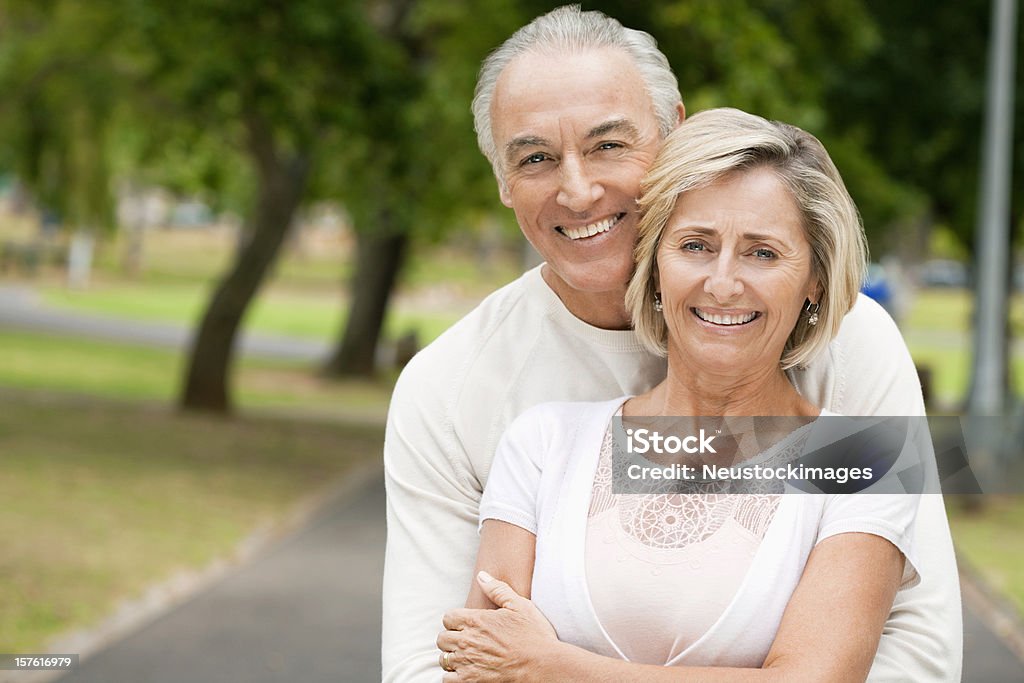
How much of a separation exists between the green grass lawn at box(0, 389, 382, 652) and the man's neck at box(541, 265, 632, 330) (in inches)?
213

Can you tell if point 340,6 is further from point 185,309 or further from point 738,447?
point 185,309

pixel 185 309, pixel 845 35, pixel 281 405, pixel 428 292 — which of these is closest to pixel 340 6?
pixel 845 35

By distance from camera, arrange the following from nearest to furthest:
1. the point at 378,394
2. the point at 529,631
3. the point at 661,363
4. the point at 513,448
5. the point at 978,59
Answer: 1. the point at 529,631
2. the point at 513,448
3. the point at 661,363
4. the point at 978,59
5. the point at 378,394

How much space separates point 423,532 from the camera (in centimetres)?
278

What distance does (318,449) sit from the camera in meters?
16.6

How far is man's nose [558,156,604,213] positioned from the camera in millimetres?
2723

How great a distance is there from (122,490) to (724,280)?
10.7 m

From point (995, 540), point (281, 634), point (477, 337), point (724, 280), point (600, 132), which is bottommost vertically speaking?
point (281, 634)

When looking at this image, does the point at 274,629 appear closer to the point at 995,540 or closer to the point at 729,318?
the point at 729,318

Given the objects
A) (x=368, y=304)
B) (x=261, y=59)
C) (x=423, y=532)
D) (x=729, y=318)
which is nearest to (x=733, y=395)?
(x=729, y=318)

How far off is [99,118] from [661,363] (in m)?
15.9

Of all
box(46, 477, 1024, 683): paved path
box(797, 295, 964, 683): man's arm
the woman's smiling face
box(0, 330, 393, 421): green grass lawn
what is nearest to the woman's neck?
the woman's smiling face

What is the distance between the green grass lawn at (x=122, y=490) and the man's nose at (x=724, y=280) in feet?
19.3

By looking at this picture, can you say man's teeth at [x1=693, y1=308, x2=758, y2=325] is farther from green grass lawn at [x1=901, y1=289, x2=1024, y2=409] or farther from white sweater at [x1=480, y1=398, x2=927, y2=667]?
green grass lawn at [x1=901, y1=289, x2=1024, y2=409]
